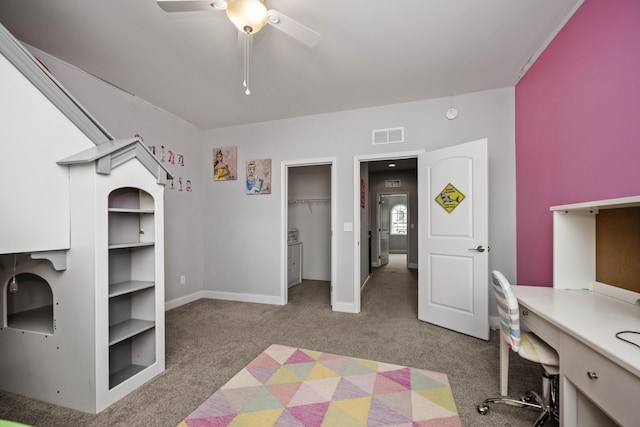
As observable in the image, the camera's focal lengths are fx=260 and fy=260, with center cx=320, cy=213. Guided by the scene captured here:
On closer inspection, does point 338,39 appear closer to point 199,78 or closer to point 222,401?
point 199,78

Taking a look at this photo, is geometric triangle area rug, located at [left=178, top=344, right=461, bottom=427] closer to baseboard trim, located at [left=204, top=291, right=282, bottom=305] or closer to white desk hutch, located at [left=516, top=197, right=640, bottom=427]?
white desk hutch, located at [left=516, top=197, right=640, bottom=427]

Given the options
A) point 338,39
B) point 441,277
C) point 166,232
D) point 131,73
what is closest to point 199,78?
point 131,73

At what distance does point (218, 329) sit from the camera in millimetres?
2902

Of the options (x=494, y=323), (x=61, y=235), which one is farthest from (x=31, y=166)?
(x=494, y=323)

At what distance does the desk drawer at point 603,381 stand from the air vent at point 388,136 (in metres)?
2.66

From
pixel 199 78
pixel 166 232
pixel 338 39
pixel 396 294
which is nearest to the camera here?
pixel 338 39

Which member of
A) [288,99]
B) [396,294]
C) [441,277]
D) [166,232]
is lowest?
[396,294]

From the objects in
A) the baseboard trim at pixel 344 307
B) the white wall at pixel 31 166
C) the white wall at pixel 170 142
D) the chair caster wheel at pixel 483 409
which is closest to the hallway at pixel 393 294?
the baseboard trim at pixel 344 307

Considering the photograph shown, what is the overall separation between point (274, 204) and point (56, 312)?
2547 mm

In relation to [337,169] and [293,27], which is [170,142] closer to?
[337,169]

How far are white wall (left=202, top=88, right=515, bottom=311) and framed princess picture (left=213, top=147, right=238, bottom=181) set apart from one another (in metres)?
0.10

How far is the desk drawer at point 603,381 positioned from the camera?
848 mm

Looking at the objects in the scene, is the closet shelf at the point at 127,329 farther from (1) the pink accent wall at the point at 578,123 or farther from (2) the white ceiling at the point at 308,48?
(1) the pink accent wall at the point at 578,123

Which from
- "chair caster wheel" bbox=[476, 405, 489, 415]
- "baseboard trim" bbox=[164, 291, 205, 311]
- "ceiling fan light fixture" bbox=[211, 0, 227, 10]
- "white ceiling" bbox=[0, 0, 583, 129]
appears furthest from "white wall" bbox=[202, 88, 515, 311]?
"ceiling fan light fixture" bbox=[211, 0, 227, 10]
